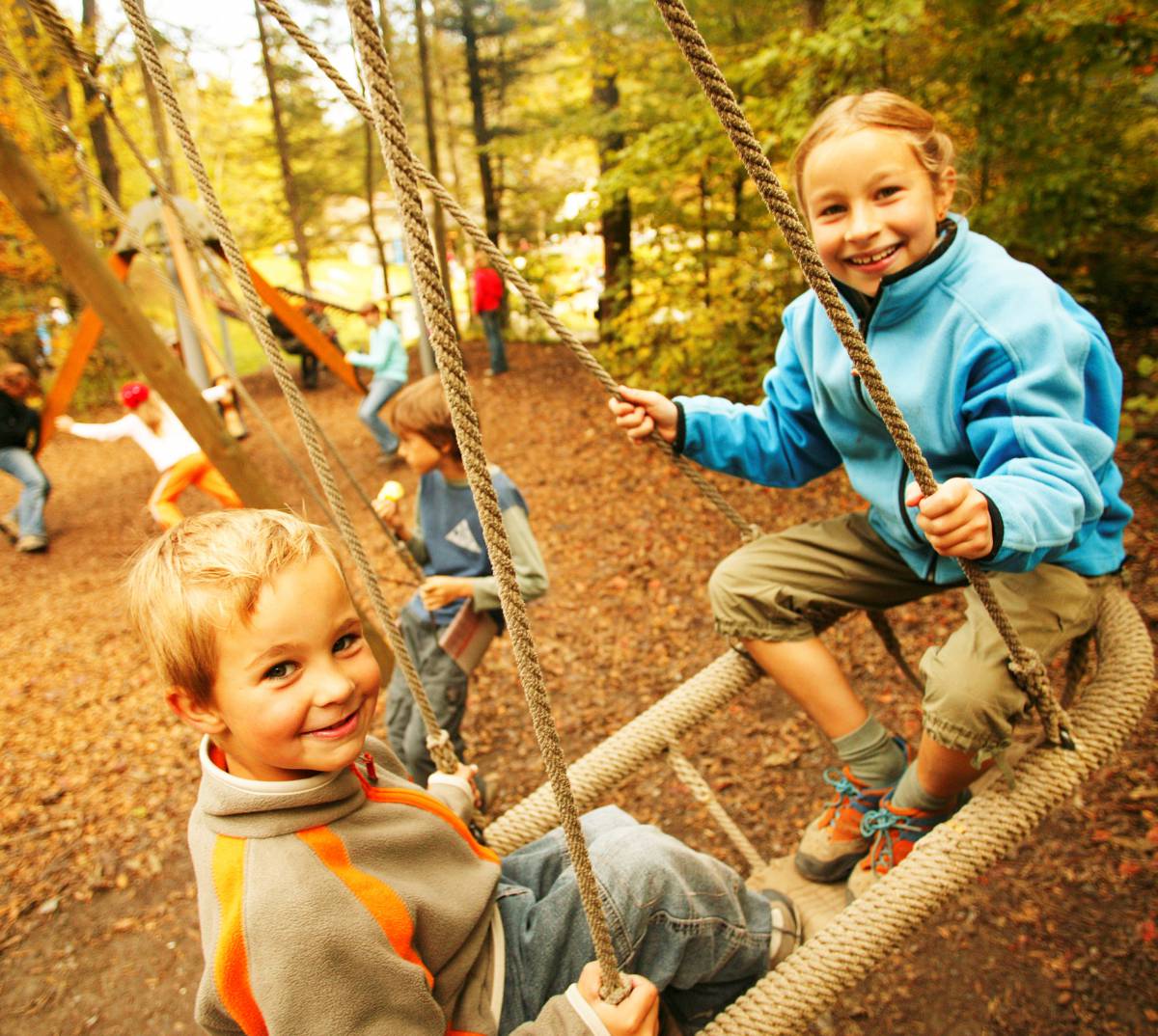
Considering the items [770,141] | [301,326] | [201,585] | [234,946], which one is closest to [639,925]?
[234,946]

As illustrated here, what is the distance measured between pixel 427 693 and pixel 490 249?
153 cm

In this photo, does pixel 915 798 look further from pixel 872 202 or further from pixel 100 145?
pixel 100 145

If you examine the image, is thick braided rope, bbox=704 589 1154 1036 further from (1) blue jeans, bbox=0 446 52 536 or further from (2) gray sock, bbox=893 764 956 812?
(1) blue jeans, bbox=0 446 52 536

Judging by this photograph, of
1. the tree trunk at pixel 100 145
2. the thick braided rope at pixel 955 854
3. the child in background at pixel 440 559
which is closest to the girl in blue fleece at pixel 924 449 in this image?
the thick braided rope at pixel 955 854

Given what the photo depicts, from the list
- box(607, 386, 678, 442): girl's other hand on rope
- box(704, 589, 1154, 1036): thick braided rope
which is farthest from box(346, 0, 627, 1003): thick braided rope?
box(607, 386, 678, 442): girl's other hand on rope

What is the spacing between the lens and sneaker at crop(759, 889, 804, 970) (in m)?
1.60

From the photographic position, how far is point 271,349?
1264mm

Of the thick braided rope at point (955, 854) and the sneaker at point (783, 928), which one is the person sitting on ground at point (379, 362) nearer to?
the sneaker at point (783, 928)

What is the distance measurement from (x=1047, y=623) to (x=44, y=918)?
337 centimetres

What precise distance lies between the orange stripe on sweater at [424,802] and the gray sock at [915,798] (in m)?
0.88

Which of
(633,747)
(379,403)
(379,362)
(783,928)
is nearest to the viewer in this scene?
(783,928)

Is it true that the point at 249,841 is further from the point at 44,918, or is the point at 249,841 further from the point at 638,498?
the point at 638,498

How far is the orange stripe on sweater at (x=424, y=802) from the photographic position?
3.82 feet

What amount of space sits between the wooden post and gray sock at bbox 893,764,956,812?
7.01 feet
